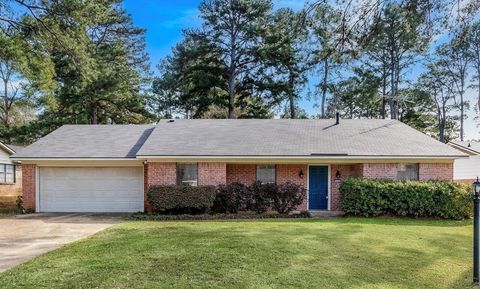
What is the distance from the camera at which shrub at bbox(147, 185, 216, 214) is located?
14.2 m

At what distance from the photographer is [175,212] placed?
1449cm

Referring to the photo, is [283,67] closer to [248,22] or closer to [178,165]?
[248,22]

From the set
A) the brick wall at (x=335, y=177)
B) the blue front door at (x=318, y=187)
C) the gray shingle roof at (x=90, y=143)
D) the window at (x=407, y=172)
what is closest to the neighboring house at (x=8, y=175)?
the gray shingle roof at (x=90, y=143)

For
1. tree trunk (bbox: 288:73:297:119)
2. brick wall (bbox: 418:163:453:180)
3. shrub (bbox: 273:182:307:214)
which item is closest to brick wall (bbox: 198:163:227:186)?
shrub (bbox: 273:182:307:214)

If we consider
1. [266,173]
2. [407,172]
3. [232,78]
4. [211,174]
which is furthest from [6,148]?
[407,172]

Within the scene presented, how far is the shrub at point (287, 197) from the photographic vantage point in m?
14.4

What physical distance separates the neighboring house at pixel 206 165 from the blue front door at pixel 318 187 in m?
0.04

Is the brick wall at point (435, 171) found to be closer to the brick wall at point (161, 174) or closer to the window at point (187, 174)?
the window at point (187, 174)

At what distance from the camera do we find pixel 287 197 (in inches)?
569

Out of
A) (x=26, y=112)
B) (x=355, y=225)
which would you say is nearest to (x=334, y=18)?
(x=355, y=225)

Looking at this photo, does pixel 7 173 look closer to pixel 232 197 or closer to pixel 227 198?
Answer: pixel 227 198

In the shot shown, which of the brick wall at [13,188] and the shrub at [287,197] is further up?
the shrub at [287,197]

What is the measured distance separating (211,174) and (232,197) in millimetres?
1388

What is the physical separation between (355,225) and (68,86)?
22050 mm
